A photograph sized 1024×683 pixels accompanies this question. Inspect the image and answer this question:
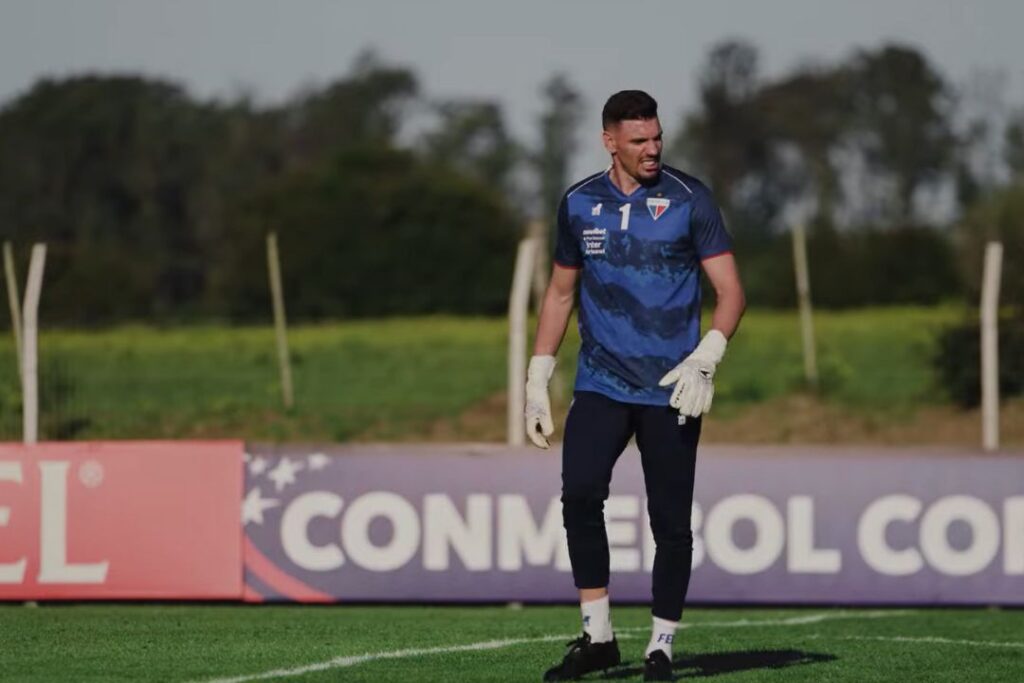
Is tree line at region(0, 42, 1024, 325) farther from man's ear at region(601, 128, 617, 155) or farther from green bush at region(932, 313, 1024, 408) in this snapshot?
man's ear at region(601, 128, 617, 155)

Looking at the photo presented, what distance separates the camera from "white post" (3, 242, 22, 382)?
49.3 feet

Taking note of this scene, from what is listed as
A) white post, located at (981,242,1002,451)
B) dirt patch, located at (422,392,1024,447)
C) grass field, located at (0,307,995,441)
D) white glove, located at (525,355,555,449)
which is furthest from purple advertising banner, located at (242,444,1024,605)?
dirt patch, located at (422,392,1024,447)

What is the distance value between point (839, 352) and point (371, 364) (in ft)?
21.8

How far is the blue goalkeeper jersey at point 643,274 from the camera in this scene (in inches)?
304

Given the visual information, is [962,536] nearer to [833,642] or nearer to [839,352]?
[833,642]

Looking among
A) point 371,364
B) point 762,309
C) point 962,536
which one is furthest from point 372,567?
point 762,309

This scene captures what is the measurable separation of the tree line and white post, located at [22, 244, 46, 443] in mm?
21744

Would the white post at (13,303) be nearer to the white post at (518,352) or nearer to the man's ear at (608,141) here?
the white post at (518,352)

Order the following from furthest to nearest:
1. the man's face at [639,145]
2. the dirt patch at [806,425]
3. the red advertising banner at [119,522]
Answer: the dirt patch at [806,425] → the red advertising banner at [119,522] → the man's face at [639,145]

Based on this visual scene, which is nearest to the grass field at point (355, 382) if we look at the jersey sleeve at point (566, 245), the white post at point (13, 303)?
the white post at point (13, 303)

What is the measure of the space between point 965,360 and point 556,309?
12960 millimetres

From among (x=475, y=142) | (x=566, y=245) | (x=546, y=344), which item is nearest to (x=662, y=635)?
(x=546, y=344)

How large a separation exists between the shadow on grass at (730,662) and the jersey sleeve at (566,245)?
1521 mm

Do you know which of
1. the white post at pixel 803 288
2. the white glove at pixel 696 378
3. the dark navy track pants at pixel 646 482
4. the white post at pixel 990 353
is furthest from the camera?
the white post at pixel 803 288
